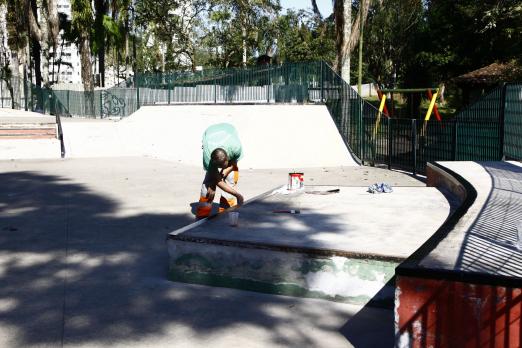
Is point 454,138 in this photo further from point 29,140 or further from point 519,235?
point 29,140

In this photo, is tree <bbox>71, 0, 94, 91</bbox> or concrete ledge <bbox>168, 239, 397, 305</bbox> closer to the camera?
concrete ledge <bbox>168, 239, 397, 305</bbox>

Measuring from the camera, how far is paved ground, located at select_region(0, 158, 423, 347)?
4.68 m

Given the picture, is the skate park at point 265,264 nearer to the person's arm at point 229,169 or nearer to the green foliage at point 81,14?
the person's arm at point 229,169

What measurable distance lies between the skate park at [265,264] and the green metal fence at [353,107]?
1.84 m

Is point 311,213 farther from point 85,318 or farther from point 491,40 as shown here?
point 491,40

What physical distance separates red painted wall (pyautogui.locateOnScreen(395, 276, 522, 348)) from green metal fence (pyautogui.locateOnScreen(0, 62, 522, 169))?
8.78 metres

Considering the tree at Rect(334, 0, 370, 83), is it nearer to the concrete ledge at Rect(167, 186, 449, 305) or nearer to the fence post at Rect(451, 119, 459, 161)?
the fence post at Rect(451, 119, 459, 161)

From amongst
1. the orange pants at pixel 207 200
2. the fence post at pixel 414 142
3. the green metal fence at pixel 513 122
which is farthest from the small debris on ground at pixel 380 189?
the fence post at pixel 414 142

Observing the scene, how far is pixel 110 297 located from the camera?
5617 millimetres

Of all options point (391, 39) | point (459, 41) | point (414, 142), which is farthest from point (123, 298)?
point (391, 39)

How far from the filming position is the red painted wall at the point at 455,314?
143 inches

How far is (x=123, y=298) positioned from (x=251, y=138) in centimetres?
1287

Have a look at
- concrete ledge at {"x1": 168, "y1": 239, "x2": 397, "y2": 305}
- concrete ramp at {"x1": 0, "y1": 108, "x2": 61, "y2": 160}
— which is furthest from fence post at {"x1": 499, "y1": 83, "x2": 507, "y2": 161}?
concrete ramp at {"x1": 0, "y1": 108, "x2": 61, "y2": 160}

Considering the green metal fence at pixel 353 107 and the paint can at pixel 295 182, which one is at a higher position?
the green metal fence at pixel 353 107
